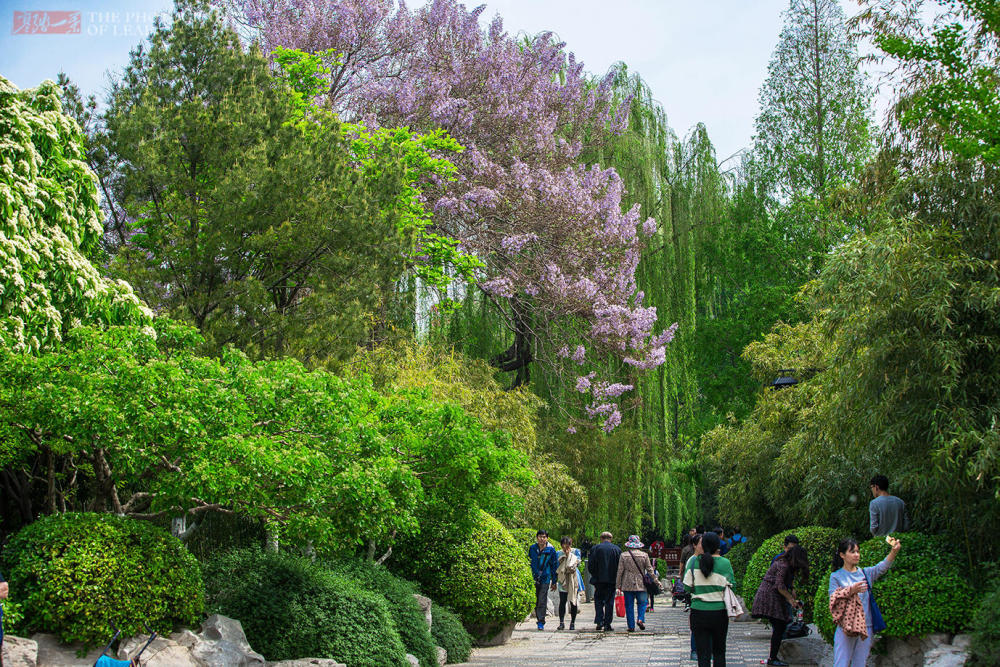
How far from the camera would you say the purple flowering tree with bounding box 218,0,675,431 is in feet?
69.9

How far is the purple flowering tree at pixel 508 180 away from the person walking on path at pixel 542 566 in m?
5.42

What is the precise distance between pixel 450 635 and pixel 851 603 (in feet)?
18.4

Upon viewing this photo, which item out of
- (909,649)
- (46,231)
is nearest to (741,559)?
(909,649)

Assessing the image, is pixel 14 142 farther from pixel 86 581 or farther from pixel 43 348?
pixel 86 581

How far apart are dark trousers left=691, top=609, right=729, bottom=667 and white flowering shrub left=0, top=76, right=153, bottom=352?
614 cm

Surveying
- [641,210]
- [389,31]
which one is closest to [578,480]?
[641,210]

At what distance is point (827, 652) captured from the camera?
10.8m

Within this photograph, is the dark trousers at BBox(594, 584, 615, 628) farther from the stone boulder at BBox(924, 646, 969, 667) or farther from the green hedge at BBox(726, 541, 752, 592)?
the stone boulder at BBox(924, 646, 969, 667)

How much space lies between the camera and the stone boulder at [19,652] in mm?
6754

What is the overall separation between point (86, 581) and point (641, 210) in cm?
1926

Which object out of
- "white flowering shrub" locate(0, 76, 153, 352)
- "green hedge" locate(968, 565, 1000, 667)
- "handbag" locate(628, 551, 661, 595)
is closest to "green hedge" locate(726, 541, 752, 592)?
"handbag" locate(628, 551, 661, 595)

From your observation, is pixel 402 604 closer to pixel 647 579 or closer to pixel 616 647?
pixel 616 647

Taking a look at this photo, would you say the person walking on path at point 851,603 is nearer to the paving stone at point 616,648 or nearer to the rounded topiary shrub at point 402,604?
the paving stone at point 616,648

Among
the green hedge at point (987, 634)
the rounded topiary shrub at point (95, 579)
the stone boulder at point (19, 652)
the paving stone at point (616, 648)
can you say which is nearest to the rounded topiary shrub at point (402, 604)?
the paving stone at point (616, 648)
